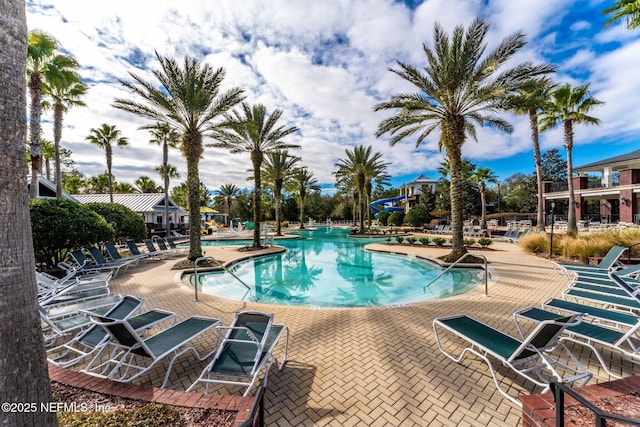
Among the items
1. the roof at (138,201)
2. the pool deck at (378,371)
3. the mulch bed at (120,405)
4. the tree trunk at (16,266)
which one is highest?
the roof at (138,201)

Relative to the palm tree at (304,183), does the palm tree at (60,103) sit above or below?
above

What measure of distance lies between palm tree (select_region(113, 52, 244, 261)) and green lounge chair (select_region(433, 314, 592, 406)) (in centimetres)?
1109

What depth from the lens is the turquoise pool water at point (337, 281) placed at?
8172 millimetres

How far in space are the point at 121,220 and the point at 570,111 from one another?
2926cm

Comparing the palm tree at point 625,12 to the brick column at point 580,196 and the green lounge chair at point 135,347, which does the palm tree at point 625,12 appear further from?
the brick column at point 580,196

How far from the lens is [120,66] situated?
392 inches

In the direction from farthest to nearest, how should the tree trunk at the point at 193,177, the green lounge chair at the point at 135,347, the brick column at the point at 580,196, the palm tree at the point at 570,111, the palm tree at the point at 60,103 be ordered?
the brick column at the point at 580,196
the palm tree at the point at 570,111
the palm tree at the point at 60,103
the tree trunk at the point at 193,177
the green lounge chair at the point at 135,347

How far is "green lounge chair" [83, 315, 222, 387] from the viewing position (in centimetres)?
306

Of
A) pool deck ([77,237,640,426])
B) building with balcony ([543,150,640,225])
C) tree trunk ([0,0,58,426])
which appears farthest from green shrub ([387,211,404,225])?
tree trunk ([0,0,58,426])

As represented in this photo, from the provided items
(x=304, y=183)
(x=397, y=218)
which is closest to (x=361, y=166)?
(x=304, y=183)

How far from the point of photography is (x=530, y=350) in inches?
119

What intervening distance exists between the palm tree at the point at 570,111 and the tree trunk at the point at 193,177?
67.4 feet

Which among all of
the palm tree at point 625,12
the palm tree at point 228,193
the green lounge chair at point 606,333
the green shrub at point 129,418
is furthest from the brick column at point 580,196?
the palm tree at point 228,193

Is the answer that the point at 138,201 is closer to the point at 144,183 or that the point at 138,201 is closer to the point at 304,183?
the point at 144,183
